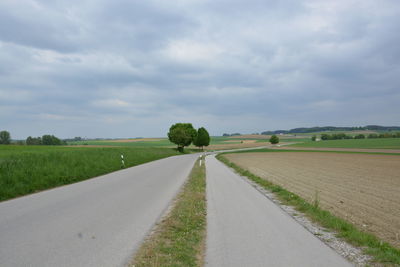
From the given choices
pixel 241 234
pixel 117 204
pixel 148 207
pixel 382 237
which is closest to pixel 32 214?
pixel 117 204

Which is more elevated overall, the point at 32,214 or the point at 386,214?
the point at 32,214

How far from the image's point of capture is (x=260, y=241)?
5.28 metres

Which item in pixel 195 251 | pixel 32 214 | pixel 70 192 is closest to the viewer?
pixel 195 251

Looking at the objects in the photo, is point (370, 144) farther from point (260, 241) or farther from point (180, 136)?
point (260, 241)

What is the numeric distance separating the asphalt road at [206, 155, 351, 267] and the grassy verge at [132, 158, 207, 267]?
21 centimetres

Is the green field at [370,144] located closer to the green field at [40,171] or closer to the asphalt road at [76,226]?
the green field at [40,171]

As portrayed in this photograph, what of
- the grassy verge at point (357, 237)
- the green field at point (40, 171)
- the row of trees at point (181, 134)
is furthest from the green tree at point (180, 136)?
the grassy verge at point (357, 237)

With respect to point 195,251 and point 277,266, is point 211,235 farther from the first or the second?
point 277,266

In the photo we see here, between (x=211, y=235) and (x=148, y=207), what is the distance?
9.98ft

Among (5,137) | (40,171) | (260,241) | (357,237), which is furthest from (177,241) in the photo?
(5,137)

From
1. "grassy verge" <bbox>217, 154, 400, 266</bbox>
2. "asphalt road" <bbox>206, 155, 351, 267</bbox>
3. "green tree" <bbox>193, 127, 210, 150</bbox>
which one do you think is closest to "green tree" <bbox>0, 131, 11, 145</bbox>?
"green tree" <bbox>193, 127, 210, 150</bbox>

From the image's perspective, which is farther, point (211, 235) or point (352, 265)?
point (211, 235)

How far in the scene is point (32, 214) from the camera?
7113 millimetres

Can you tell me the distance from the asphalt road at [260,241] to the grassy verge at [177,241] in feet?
0.69
